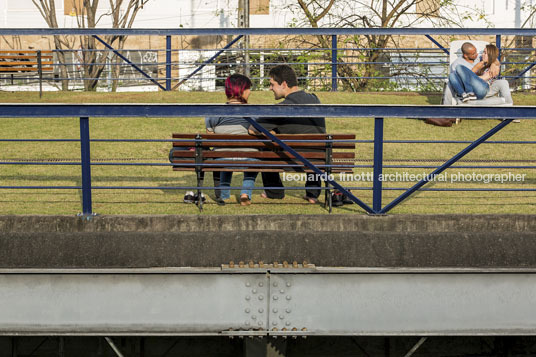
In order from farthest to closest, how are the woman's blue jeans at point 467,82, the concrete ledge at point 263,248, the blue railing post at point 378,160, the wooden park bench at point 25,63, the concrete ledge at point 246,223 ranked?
1. the wooden park bench at point 25,63
2. the woman's blue jeans at point 467,82
3. the blue railing post at point 378,160
4. the concrete ledge at point 246,223
5. the concrete ledge at point 263,248

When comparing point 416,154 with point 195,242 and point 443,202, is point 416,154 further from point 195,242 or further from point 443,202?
point 195,242

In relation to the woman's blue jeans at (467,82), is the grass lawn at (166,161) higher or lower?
lower

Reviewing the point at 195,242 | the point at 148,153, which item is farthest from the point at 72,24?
the point at 195,242

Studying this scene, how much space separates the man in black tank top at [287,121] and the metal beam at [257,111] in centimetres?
113

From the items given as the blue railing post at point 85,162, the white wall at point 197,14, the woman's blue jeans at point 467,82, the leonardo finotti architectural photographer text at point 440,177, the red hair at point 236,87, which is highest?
the white wall at point 197,14

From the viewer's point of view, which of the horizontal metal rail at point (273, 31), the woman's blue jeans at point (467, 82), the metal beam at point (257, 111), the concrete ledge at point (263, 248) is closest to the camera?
the concrete ledge at point (263, 248)

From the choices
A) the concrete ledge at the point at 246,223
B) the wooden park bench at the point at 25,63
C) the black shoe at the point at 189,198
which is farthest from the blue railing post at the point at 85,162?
the wooden park bench at the point at 25,63

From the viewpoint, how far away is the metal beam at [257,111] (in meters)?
6.14

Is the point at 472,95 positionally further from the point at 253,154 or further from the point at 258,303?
the point at 258,303

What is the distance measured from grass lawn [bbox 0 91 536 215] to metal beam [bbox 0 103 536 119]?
93cm

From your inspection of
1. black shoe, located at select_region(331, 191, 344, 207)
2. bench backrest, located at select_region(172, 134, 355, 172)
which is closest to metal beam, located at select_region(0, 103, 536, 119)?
bench backrest, located at select_region(172, 134, 355, 172)

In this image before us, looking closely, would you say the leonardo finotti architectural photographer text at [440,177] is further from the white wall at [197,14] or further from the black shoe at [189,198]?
the white wall at [197,14]

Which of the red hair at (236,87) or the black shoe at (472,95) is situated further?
the black shoe at (472,95)

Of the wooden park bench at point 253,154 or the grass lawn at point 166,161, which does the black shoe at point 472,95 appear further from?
the wooden park bench at point 253,154
